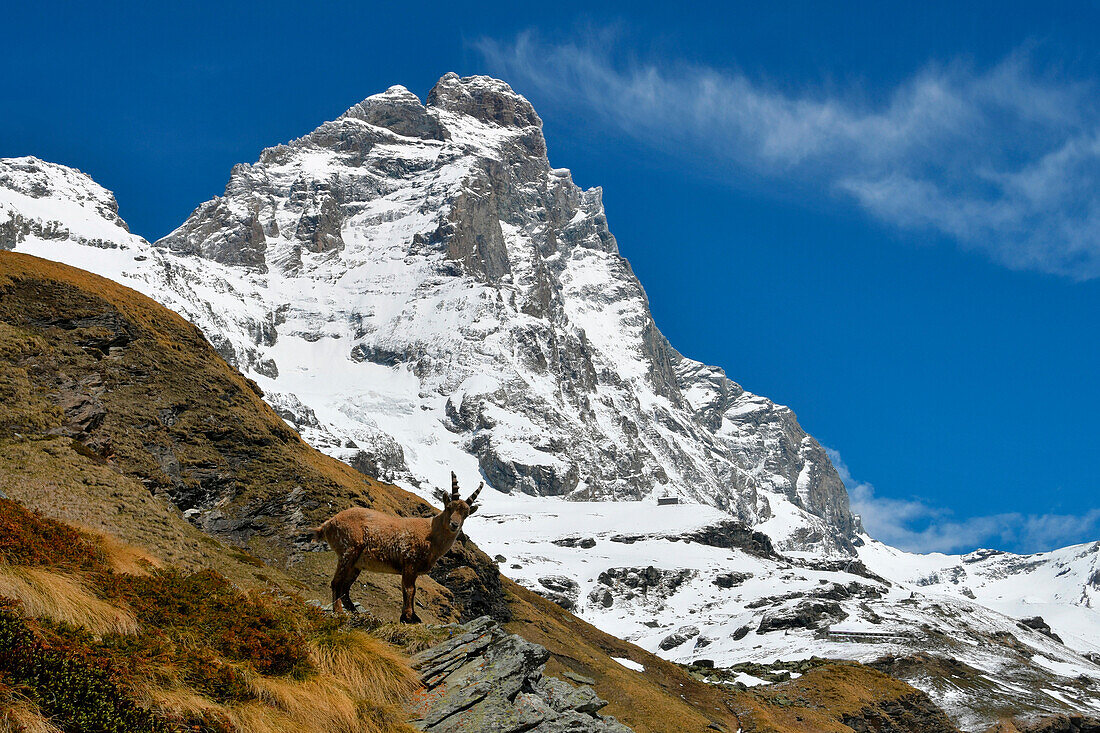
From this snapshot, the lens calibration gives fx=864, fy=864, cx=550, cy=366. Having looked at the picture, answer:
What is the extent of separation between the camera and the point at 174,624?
503 inches

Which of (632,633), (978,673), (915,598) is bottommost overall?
Answer: (632,633)

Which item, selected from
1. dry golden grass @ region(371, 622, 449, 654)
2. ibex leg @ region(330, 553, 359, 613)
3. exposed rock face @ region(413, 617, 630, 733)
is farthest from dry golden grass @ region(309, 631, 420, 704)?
ibex leg @ region(330, 553, 359, 613)

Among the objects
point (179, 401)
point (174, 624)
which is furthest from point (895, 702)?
point (174, 624)

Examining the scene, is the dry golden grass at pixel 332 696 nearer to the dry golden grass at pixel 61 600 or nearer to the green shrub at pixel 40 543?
the dry golden grass at pixel 61 600

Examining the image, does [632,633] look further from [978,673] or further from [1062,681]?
[1062,681]

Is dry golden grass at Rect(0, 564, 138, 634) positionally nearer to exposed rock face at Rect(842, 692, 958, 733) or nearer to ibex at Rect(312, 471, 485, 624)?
ibex at Rect(312, 471, 485, 624)

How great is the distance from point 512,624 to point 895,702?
31.7m

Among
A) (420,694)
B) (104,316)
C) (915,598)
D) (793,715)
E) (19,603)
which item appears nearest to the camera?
(19,603)

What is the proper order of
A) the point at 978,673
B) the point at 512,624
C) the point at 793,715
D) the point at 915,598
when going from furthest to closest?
the point at 915,598 → the point at 978,673 → the point at 793,715 → the point at 512,624

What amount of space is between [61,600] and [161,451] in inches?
690

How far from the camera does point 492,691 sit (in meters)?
14.4

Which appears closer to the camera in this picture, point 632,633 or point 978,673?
point 978,673

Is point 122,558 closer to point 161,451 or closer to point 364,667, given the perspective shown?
point 364,667

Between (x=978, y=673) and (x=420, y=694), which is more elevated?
(x=978, y=673)
